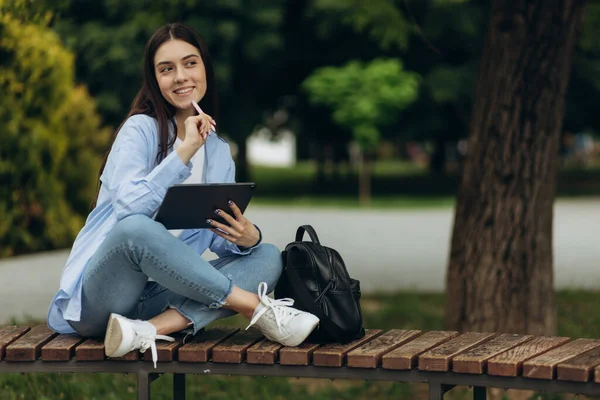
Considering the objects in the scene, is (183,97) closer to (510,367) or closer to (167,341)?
(167,341)

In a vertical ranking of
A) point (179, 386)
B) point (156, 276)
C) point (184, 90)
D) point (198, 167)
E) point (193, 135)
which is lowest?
point (179, 386)

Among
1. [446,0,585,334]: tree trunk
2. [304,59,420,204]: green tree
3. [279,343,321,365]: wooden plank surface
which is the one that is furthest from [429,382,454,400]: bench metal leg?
[304,59,420,204]: green tree

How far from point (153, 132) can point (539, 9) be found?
2.66 meters

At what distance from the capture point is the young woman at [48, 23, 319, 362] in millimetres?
3256

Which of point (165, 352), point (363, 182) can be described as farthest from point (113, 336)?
point (363, 182)

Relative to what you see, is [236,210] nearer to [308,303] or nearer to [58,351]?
[308,303]

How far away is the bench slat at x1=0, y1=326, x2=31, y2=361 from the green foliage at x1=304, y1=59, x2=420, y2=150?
1958 cm

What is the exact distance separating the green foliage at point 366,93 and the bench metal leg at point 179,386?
19419 millimetres

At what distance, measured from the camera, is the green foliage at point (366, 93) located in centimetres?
2300

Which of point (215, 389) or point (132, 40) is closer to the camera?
point (215, 389)

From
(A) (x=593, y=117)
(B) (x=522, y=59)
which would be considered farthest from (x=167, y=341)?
(A) (x=593, y=117)

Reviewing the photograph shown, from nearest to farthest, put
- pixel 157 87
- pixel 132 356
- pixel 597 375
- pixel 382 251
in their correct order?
pixel 597 375, pixel 132 356, pixel 157 87, pixel 382 251

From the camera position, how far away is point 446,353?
3.20 m

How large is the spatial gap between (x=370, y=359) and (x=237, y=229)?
0.65 meters
